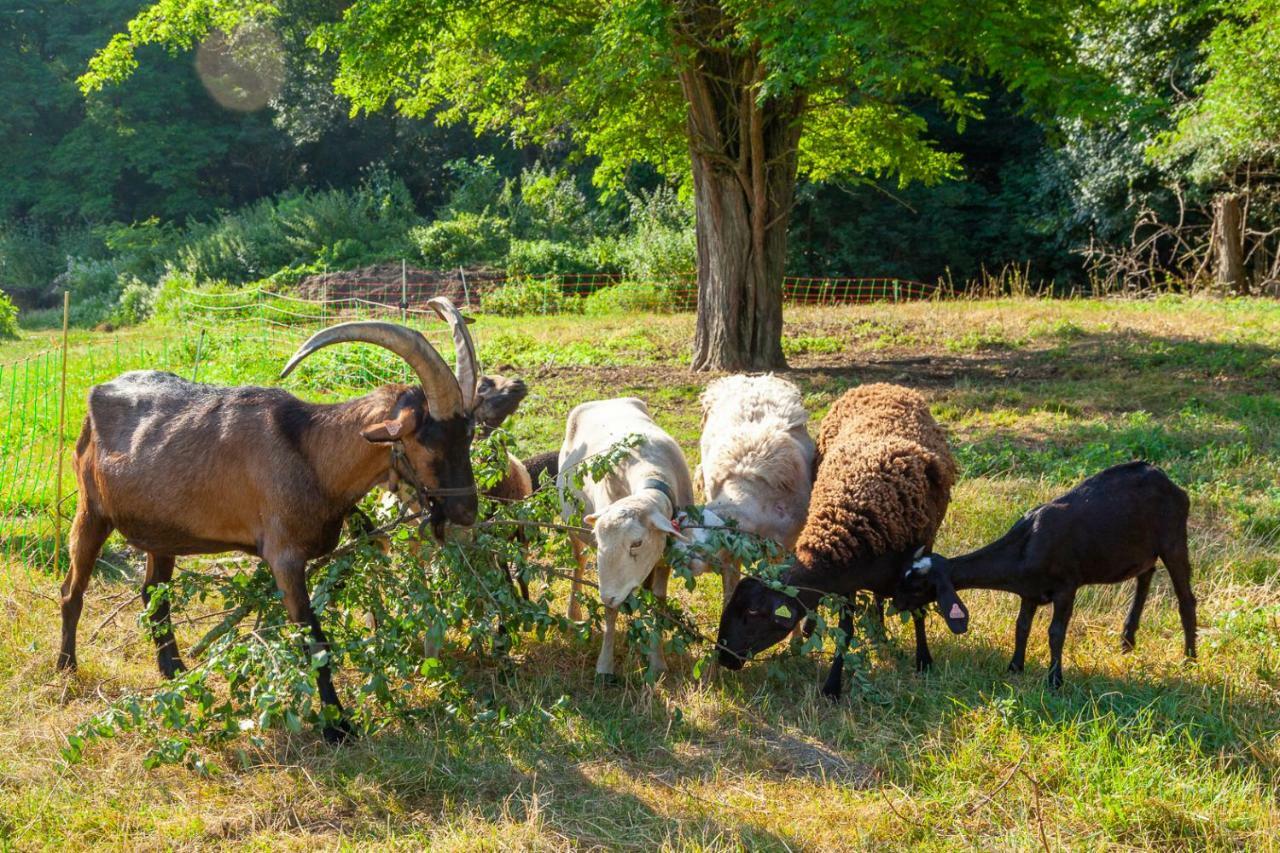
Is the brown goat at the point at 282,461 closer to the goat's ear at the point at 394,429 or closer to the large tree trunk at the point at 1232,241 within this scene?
the goat's ear at the point at 394,429

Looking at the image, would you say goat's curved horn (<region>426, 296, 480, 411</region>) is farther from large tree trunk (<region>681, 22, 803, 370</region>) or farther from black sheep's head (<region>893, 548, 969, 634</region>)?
large tree trunk (<region>681, 22, 803, 370</region>)

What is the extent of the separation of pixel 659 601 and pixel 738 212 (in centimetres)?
996

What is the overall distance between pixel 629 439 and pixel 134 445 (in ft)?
8.92

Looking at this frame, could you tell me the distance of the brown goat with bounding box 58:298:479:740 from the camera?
201 inches

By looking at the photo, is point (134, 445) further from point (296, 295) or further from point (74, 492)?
point (296, 295)

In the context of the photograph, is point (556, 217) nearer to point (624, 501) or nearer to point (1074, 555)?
point (624, 501)

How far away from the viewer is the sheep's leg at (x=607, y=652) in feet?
19.1

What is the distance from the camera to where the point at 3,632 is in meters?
6.21

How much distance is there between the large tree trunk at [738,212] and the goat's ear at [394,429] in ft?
32.4

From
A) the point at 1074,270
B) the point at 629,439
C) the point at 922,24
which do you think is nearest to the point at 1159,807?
the point at 629,439

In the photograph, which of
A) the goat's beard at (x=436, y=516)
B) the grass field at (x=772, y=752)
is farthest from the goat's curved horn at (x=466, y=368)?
the grass field at (x=772, y=752)

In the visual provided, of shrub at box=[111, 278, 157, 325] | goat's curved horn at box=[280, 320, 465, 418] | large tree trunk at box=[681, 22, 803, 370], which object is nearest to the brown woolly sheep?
goat's curved horn at box=[280, 320, 465, 418]

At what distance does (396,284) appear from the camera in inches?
1085

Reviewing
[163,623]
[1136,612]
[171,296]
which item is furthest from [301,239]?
[1136,612]
